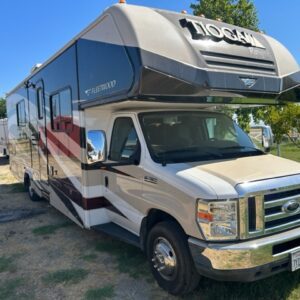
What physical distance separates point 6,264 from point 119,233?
5.74 feet

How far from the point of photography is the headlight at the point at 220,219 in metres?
3.46

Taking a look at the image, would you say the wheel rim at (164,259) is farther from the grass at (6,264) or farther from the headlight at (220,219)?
the grass at (6,264)

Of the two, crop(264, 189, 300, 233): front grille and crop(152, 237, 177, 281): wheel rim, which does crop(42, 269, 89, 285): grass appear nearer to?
crop(152, 237, 177, 281): wheel rim

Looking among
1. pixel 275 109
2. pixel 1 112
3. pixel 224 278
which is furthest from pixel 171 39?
pixel 1 112

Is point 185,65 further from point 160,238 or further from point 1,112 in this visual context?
point 1,112

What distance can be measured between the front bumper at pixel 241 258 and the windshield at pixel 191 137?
119 centimetres

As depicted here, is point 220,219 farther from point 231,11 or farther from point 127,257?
point 231,11

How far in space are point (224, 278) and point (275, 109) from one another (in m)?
12.0

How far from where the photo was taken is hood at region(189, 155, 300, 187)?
3.70 metres

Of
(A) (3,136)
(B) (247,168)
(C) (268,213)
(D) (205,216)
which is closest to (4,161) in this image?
(A) (3,136)

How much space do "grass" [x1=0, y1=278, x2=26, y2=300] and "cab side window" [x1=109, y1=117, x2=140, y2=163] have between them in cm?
202

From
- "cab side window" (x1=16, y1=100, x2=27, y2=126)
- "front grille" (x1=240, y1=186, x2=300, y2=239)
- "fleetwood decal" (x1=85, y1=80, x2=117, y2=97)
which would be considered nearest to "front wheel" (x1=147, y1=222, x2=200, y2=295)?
"front grille" (x1=240, y1=186, x2=300, y2=239)

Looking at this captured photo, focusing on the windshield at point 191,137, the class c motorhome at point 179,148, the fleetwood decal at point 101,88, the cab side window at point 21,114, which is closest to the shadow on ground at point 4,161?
the cab side window at point 21,114

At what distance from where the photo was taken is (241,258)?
3.40m
